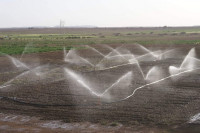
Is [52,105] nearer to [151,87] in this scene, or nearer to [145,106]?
[145,106]

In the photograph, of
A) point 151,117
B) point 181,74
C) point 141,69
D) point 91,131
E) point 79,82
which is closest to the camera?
point 91,131

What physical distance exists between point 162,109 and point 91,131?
11.8 ft

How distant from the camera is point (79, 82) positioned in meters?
17.8

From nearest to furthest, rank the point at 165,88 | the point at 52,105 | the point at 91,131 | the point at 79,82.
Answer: the point at 91,131 → the point at 52,105 → the point at 165,88 → the point at 79,82

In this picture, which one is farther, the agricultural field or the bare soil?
the bare soil

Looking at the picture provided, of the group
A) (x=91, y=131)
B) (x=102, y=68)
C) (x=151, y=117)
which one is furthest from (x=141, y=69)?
(x=91, y=131)

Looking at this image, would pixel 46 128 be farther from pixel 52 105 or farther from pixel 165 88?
pixel 165 88

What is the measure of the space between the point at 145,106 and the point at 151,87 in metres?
3.92

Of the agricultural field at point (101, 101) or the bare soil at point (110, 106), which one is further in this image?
the bare soil at point (110, 106)

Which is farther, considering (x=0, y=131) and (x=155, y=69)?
(x=155, y=69)

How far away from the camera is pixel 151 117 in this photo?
10.7 m

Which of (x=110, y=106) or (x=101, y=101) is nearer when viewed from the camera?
(x=110, y=106)

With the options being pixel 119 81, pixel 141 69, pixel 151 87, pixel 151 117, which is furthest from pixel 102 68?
pixel 151 117

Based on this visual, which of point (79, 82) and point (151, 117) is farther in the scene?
point (79, 82)
